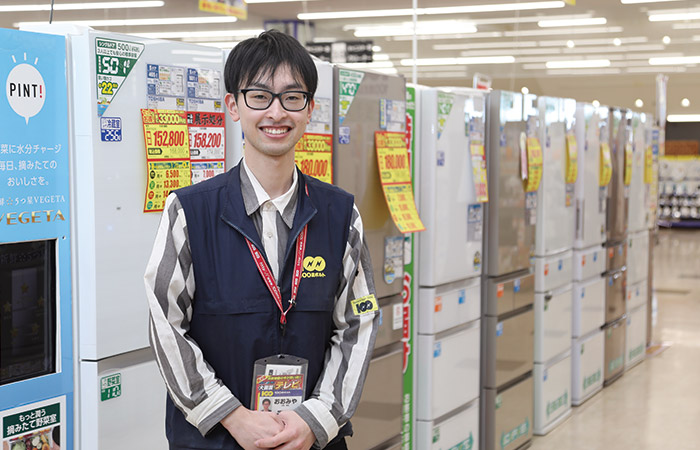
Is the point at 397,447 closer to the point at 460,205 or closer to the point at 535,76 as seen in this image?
the point at 460,205

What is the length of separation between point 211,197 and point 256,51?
31cm

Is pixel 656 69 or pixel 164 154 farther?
pixel 656 69

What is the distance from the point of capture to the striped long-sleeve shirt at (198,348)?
63.3 inches

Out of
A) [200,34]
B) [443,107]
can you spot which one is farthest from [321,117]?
[200,34]

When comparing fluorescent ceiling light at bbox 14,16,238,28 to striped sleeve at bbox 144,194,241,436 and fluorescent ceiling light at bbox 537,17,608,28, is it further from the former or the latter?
fluorescent ceiling light at bbox 537,17,608,28

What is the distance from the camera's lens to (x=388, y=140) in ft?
11.3

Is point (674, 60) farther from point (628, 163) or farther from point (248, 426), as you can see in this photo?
point (248, 426)

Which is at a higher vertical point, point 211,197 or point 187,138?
point 187,138

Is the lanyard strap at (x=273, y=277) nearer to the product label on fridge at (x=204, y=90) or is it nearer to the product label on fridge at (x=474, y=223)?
the product label on fridge at (x=204, y=90)

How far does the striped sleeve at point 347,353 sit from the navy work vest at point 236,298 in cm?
6

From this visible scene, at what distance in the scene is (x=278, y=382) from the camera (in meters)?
1.68

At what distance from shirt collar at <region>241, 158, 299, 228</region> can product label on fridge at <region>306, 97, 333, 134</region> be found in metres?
1.22

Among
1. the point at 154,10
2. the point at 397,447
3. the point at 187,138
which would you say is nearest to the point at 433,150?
the point at 397,447

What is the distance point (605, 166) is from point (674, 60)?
29.2 ft
